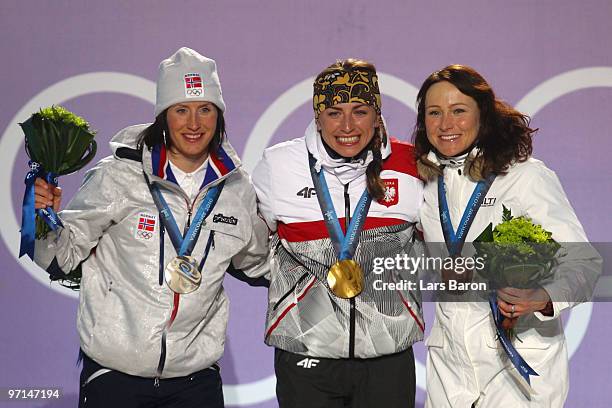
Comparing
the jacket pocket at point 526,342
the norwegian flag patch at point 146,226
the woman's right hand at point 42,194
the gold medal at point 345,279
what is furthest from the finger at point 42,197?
the jacket pocket at point 526,342

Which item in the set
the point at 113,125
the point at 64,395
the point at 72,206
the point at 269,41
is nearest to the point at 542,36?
the point at 269,41

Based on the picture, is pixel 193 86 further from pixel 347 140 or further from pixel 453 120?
pixel 453 120

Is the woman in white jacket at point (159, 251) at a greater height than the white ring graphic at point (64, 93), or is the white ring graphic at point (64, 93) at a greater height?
the white ring graphic at point (64, 93)

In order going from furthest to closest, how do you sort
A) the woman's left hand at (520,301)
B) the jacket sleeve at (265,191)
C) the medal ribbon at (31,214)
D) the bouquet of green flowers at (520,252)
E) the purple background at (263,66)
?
the purple background at (263,66)
the jacket sleeve at (265,191)
the medal ribbon at (31,214)
the woman's left hand at (520,301)
the bouquet of green flowers at (520,252)

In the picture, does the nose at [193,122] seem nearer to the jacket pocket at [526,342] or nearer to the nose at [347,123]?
the nose at [347,123]

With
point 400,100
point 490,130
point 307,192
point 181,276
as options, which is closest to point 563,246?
point 490,130

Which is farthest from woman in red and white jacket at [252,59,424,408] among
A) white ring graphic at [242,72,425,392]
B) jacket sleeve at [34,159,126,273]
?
white ring graphic at [242,72,425,392]

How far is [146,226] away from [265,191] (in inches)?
18.3

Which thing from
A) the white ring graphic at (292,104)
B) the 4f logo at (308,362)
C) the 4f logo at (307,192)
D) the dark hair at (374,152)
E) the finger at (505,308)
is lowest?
the 4f logo at (308,362)

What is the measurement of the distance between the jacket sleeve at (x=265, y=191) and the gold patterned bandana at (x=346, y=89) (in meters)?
0.29

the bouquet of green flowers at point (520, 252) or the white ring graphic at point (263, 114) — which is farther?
the white ring graphic at point (263, 114)

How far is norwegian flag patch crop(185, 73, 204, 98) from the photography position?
3012 mm

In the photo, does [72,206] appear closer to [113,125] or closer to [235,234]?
[235,234]

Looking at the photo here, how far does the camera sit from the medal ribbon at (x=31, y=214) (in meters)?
2.77
